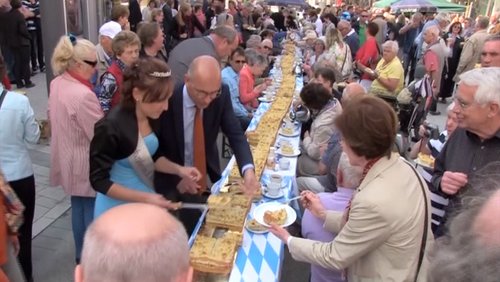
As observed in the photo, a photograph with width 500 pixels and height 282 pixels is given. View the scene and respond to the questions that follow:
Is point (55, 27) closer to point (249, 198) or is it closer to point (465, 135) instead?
point (249, 198)

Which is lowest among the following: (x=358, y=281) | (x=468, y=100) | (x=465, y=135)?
(x=358, y=281)

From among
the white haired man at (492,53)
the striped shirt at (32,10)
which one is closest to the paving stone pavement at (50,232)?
the white haired man at (492,53)

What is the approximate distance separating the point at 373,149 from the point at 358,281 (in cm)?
63

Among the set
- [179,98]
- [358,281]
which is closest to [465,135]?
[358,281]

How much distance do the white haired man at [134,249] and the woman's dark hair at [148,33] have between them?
3.82 m

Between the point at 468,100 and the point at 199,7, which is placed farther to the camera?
the point at 199,7

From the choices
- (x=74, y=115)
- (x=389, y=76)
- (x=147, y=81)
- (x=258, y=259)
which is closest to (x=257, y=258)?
(x=258, y=259)

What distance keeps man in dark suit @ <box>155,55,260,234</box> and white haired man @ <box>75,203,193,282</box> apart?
4.89ft

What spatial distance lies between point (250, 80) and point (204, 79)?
11.4ft

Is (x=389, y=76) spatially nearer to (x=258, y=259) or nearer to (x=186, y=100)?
(x=186, y=100)

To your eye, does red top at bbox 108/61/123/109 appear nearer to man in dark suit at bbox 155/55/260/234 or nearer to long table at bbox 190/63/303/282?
man in dark suit at bbox 155/55/260/234

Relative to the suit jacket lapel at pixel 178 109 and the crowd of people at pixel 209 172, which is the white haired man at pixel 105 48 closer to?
the crowd of people at pixel 209 172

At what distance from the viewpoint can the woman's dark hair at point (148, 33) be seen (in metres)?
4.59

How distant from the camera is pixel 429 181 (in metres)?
2.76
